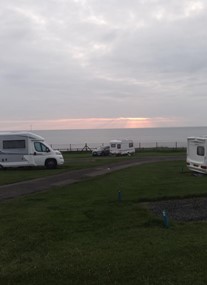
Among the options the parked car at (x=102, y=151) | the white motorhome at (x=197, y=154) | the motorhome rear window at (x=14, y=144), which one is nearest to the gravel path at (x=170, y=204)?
the white motorhome at (x=197, y=154)

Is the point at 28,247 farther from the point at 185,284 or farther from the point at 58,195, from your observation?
the point at 58,195

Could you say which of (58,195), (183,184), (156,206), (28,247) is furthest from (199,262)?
(183,184)

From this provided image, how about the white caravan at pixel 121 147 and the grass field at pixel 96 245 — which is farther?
the white caravan at pixel 121 147

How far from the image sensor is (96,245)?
25.8 feet

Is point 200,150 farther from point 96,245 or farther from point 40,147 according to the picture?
point 96,245

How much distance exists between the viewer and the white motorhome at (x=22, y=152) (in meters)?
31.4

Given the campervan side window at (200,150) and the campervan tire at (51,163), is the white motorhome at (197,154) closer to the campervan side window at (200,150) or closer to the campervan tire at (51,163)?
the campervan side window at (200,150)

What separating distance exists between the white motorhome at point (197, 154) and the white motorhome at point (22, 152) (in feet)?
35.8

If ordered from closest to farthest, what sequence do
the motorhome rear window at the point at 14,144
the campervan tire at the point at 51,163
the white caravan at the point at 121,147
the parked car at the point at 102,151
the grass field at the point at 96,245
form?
the grass field at the point at 96,245
the motorhome rear window at the point at 14,144
the campervan tire at the point at 51,163
the white caravan at the point at 121,147
the parked car at the point at 102,151

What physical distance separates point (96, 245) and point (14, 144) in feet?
80.5

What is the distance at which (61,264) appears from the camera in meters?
6.66

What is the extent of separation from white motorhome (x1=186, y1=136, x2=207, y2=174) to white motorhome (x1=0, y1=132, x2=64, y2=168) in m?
10.9

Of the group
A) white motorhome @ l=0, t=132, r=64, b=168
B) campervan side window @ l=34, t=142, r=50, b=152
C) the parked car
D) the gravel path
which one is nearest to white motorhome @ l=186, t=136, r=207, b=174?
the gravel path

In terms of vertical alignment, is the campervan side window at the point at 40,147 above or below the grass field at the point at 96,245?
above
